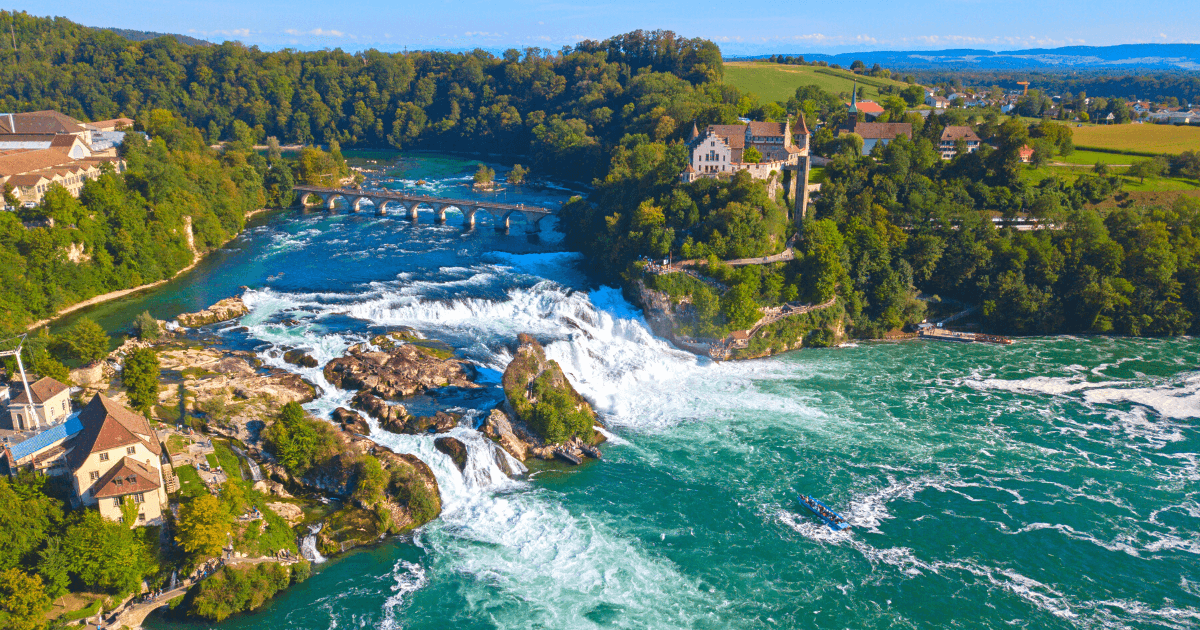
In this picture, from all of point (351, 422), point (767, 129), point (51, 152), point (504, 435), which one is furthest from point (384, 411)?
point (51, 152)

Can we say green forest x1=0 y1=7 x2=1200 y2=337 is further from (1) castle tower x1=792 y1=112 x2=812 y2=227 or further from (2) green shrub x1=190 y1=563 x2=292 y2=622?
(2) green shrub x1=190 y1=563 x2=292 y2=622

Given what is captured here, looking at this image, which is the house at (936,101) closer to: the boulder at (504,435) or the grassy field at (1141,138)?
the grassy field at (1141,138)

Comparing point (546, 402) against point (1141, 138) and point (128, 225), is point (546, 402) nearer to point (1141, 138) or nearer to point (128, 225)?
point (128, 225)

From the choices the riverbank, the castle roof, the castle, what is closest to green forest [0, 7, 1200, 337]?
the riverbank

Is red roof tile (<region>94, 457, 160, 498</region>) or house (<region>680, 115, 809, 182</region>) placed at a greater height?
house (<region>680, 115, 809, 182</region>)

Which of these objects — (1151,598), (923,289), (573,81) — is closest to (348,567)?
(1151,598)

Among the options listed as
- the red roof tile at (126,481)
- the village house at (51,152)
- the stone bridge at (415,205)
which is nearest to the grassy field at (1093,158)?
→ the stone bridge at (415,205)

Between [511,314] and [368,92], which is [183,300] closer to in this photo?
[511,314]
